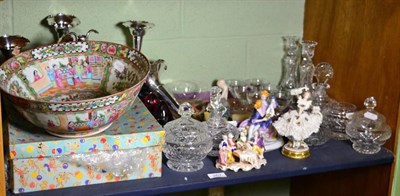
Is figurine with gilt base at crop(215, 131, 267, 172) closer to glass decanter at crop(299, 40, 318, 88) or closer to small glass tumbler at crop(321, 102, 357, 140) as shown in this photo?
small glass tumbler at crop(321, 102, 357, 140)

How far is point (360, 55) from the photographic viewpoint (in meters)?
1.65

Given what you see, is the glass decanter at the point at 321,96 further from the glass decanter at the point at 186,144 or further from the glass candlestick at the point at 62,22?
the glass candlestick at the point at 62,22

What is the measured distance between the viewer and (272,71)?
6.25 ft

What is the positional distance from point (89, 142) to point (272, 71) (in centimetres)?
80

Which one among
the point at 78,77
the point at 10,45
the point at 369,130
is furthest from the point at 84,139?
the point at 369,130

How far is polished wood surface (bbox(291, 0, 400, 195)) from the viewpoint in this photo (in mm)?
1544

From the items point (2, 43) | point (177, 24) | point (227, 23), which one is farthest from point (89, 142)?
point (227, 23)

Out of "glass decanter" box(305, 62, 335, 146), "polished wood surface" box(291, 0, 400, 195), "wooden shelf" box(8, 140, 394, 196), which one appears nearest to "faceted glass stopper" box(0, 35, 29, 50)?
"wooden shelf" box(8, 140, 394, 196)

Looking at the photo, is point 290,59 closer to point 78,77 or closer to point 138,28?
point 138,28

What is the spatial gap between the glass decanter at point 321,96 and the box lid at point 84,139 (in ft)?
1.51

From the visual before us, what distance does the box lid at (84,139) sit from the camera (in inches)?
49.2

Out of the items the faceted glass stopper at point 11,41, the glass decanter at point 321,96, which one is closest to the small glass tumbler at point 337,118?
the glass decanter at point 321,96

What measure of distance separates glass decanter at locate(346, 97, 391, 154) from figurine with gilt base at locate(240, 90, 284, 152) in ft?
0.66

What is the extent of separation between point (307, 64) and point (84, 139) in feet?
2.58
